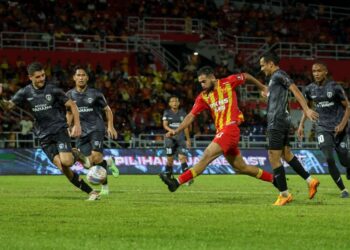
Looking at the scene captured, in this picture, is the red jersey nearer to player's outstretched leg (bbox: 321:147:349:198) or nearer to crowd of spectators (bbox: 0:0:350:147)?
player's outstretched leg (bbox: 321:147:349:198)

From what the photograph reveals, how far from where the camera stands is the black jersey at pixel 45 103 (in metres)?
14.0

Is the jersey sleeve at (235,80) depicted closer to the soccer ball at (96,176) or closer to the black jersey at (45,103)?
the soccer ball at (96,176)

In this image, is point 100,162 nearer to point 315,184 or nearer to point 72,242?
point 315,184

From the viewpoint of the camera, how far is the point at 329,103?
15.6m

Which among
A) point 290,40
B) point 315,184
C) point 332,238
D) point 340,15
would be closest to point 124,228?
point 332,238

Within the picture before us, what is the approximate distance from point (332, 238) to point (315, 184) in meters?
5.16

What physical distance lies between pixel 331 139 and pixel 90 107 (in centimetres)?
518

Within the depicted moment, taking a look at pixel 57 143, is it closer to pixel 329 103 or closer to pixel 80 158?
pixel 80 158

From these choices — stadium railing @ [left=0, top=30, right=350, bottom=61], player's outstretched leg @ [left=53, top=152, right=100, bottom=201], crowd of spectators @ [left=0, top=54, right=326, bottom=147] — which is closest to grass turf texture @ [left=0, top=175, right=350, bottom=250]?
player's outstretched leg @ [left=53, top=152, right=100, bottom=201]

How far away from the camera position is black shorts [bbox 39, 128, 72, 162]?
1413cm

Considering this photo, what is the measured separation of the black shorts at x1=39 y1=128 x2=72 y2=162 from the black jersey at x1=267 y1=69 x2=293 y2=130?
3813 millimetres

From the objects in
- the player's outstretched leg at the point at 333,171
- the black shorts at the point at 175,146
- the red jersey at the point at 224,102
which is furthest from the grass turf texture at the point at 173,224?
the black shorts at the point at 175,146

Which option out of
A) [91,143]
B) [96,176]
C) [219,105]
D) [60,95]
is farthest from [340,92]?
[60,95]

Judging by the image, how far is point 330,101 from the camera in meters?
15.6
